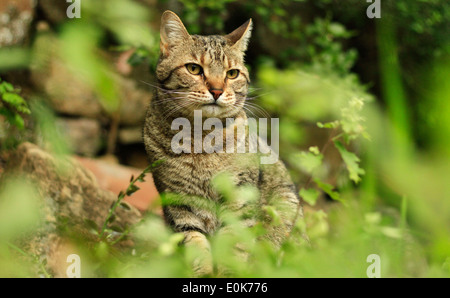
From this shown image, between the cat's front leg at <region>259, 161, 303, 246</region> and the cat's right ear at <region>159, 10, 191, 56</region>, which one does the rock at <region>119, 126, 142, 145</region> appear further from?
the cat's right ear at <region>159, 10, 191, 56</region>

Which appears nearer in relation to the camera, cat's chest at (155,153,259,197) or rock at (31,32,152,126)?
cat's chest at (155,153,259,197)

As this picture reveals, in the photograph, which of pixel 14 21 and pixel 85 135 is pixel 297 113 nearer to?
pixel 14 21

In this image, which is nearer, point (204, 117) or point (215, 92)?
point (215, 92)

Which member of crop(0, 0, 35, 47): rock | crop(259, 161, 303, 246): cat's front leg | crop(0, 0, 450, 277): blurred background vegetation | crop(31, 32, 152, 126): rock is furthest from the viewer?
crop(31, 32, 152, 126): rock

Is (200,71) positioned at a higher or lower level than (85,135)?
lower

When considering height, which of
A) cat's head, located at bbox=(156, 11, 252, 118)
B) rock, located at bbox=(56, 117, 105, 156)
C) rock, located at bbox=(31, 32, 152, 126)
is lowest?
cat's head, located at bbox=(156, 11, 252, 118)

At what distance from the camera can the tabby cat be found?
96.5 inches

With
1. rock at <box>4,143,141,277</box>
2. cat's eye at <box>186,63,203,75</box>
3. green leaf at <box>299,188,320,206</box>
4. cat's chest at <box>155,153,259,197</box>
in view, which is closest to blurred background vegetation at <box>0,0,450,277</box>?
green leaf at <box>299,188,320,206</box>

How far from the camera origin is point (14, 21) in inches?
152

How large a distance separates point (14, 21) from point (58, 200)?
1.97 metres

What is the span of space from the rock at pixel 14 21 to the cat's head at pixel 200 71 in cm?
182

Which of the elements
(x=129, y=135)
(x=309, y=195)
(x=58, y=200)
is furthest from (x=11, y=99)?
(x=129, y=135)

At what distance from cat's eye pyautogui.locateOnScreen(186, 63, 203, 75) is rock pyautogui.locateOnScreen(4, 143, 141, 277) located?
2.83 feet

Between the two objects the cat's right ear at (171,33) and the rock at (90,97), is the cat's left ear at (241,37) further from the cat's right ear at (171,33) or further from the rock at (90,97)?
the rock at (90,97)
